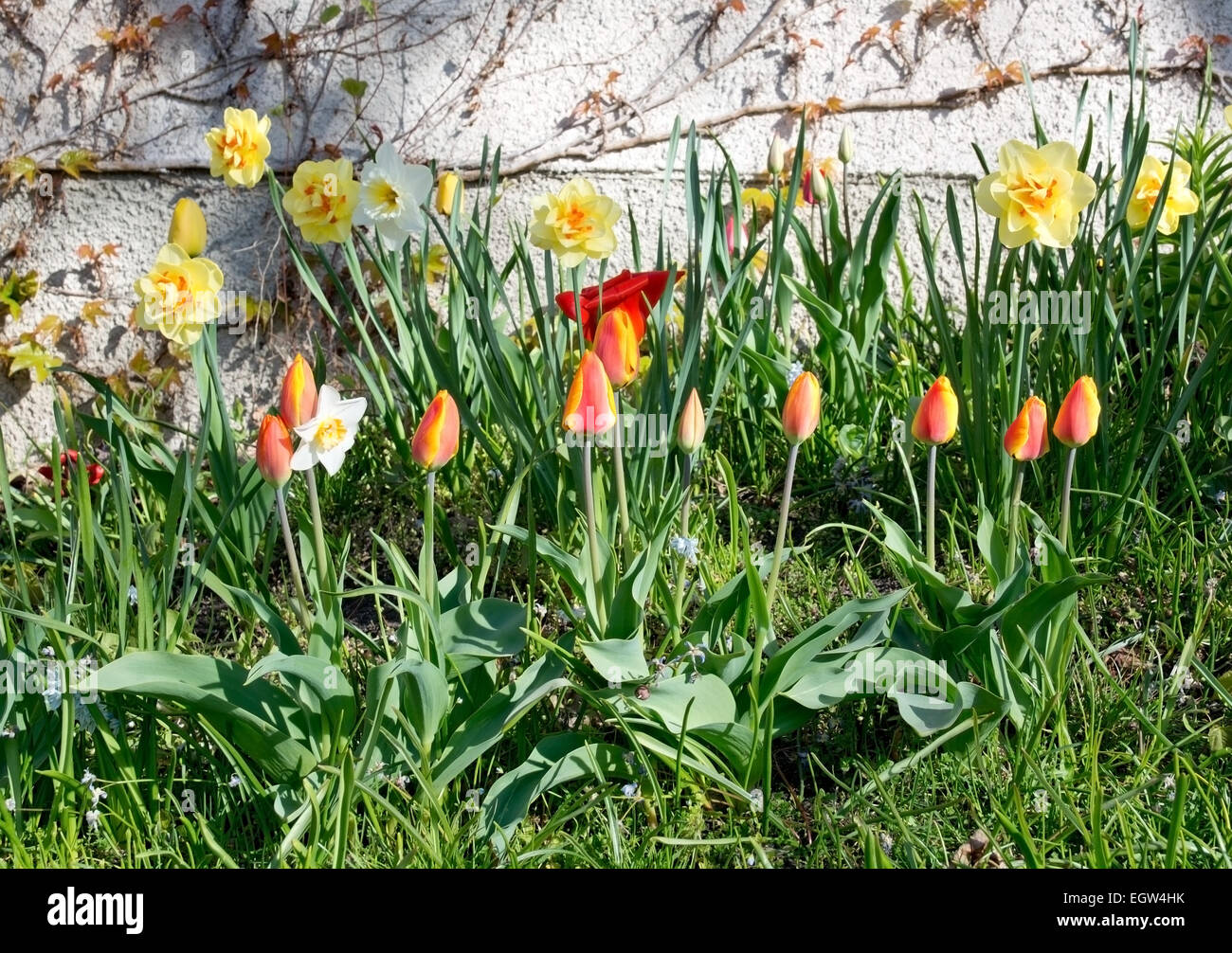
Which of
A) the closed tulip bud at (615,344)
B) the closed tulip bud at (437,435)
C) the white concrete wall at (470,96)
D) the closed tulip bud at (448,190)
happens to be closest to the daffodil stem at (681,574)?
the closed tulip bud at (615,344)

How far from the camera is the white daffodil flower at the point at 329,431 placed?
1403mm

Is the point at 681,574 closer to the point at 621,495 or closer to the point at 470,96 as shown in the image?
the point at 621,495

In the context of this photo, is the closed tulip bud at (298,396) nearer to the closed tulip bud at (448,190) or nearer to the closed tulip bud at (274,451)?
the closed tulip bud at (274,451)

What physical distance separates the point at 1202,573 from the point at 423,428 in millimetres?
1256

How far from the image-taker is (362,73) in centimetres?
303

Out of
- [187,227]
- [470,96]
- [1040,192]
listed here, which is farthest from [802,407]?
[470,96]

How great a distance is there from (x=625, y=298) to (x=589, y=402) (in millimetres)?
295

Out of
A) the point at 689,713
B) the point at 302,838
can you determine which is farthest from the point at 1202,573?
the point at 302,838

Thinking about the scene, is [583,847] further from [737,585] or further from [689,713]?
[737,585]

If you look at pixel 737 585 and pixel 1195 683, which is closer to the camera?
pixel 737 585

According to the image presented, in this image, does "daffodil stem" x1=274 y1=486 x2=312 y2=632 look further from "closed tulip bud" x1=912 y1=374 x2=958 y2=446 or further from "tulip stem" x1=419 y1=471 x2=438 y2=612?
"closed tulip bud" x1=912 y1=374 x2=958 y2=446

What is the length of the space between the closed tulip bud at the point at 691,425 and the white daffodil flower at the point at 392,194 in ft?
1.64

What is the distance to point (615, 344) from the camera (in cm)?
156

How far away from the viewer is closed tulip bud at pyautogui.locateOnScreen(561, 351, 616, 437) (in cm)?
138
